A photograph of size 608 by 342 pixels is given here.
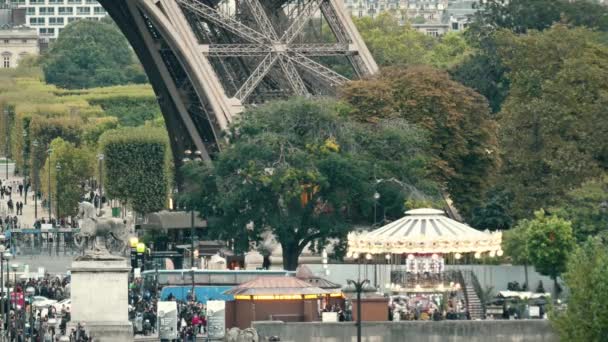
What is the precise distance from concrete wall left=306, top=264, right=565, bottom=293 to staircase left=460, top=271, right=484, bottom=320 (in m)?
0.94

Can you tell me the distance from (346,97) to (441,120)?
11.4 feet

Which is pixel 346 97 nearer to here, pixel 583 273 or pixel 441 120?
pixel 441 120

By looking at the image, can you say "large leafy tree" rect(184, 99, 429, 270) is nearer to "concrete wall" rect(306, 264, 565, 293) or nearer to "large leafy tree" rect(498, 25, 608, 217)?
"large leafy tree" rect(498, 25, 608, 217)

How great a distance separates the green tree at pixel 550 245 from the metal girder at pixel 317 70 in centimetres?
1628

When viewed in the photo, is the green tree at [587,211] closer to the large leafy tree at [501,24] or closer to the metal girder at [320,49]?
the metal girder at [320,49]

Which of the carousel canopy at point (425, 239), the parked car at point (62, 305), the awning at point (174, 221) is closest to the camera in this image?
the parked car at point (62, 305)

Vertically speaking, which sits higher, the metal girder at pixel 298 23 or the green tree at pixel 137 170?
the metal girder at pixel 298 23

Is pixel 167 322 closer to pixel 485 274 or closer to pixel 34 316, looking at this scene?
pixel 34 316

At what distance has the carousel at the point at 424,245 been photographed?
9019cm

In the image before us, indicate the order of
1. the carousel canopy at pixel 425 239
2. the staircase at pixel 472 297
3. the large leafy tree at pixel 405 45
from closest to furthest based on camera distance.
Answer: the staircase at pixel 472 297 < the carousel canopy at pixel 425 239 < the large leafy tree at pixel 405 45

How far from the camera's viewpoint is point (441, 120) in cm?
11100

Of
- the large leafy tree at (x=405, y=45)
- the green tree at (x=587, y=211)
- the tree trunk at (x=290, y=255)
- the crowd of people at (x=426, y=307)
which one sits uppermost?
the large leafy tree at (x=405, y=45)

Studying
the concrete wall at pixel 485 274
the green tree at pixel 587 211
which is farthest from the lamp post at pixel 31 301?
the green tree at pixel 587 211

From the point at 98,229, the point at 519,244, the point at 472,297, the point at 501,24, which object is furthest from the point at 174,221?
the point at 501,24
